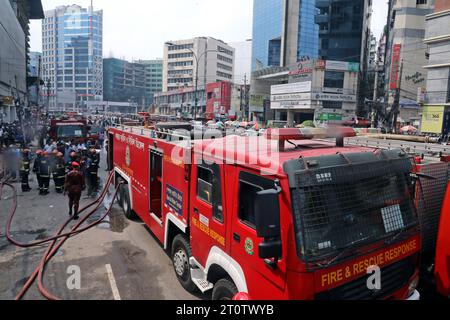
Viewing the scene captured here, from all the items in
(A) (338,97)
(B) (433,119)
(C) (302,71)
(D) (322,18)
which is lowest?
(B) (433,119)

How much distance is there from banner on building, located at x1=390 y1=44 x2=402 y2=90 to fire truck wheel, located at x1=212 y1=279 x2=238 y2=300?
4789 centimetres

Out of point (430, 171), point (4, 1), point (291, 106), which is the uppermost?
point (4, 1)

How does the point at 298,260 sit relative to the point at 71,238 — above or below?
above

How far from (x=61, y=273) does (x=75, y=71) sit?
155m

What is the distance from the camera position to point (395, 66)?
153 feet

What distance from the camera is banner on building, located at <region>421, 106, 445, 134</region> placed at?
2534cm

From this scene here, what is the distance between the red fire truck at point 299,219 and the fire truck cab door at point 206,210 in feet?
0.05

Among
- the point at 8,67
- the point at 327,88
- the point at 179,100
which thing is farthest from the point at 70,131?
the point at 179,100

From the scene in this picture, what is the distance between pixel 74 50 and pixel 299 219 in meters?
161

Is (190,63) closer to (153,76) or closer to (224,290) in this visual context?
(153,76)

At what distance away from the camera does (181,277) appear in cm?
589

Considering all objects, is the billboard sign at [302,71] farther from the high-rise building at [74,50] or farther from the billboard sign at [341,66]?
the high-rise building at [74,50]
